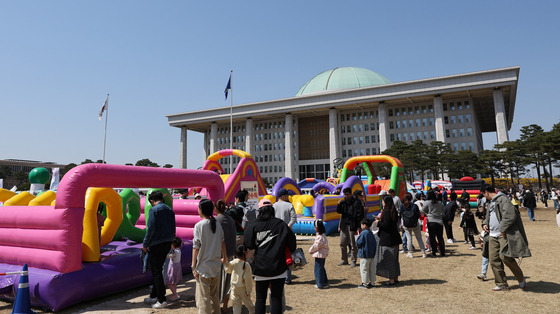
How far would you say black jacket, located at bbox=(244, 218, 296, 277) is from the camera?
394 centimetres

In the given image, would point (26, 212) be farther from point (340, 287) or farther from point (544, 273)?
point (544, 273)

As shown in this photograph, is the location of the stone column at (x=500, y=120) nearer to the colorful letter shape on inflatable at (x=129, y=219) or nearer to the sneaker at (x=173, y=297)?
the colorful letter shape on inflatable at (x=129, y=219)

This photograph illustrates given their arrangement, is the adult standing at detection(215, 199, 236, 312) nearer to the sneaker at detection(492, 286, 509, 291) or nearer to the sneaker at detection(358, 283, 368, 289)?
the sneaker at detection(358, 283, 368, 289)

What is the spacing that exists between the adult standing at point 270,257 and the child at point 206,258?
0.82 metres

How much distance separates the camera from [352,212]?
328 inches

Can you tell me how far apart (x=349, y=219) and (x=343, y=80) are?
78.9 meters

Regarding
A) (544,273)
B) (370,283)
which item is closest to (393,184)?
(544,273)

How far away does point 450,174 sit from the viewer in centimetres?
5412

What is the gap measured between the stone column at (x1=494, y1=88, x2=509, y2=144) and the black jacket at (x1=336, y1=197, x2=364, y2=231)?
2356 inches

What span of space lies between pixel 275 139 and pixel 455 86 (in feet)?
137

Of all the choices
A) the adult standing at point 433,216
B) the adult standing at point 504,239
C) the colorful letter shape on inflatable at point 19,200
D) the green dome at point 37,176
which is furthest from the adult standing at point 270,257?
the green dome at point 37,176

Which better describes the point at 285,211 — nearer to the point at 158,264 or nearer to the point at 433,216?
the point at 158,264

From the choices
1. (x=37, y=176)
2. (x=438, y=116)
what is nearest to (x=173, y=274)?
(x=37, y=176)

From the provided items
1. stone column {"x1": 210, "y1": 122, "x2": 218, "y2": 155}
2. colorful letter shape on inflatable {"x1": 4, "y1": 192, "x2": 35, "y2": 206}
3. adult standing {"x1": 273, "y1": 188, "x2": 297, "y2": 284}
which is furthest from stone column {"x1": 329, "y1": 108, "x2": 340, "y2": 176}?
colorful letter shape on inflatable {"x1": 4, "y1": 192, "x2": 35, "y2": 206}
